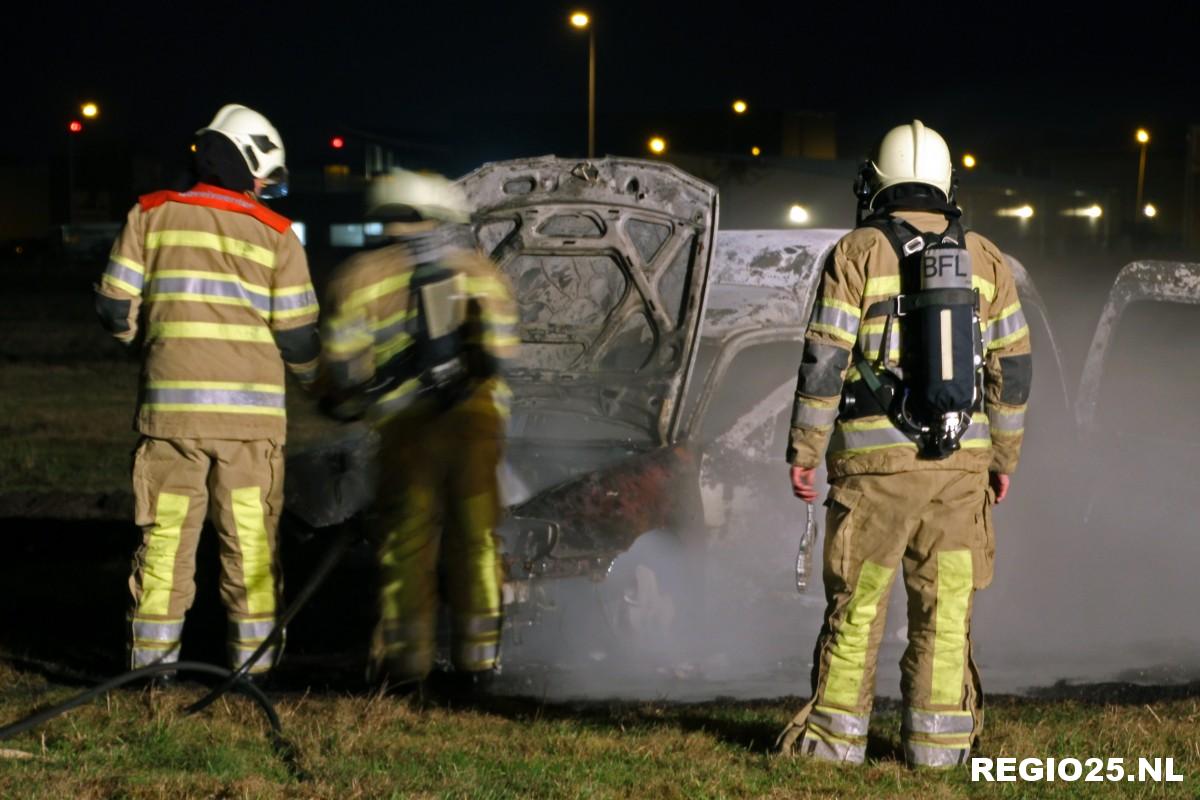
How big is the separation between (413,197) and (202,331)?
0.90 meters

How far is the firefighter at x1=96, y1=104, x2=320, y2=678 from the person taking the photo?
5.14m

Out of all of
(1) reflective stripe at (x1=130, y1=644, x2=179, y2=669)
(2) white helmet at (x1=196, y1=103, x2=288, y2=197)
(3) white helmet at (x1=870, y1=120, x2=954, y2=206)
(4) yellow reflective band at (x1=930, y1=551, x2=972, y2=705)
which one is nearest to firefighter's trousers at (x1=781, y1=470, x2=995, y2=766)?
(4) yellow reflective band at (x1=930, y1=551, x2=972, y2=705)

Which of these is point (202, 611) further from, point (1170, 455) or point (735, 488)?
point (1170, 455)

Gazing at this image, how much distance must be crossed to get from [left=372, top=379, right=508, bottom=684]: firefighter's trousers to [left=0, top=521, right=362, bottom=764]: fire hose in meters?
0.18

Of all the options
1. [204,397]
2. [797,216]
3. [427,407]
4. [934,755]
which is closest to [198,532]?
[204,397]

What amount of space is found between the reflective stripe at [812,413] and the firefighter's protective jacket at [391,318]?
4.78ft

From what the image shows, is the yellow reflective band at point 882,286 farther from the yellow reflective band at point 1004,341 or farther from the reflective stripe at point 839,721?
the reflective stripe at point 839,721

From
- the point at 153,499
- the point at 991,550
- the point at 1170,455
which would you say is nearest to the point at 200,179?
the point at 153,499

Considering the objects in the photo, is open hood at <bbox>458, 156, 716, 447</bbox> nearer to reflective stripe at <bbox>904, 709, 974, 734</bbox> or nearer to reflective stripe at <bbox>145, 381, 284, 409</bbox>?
reflective stripe at <bbox>145, 381, 284, 409</bbox>

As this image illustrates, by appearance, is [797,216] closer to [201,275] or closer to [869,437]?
[201,275]

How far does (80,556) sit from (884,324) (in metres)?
5.52

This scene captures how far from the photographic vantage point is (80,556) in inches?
331

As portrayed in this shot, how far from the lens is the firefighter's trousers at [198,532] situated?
5.15 meters

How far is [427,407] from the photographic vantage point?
5445 millimetres
